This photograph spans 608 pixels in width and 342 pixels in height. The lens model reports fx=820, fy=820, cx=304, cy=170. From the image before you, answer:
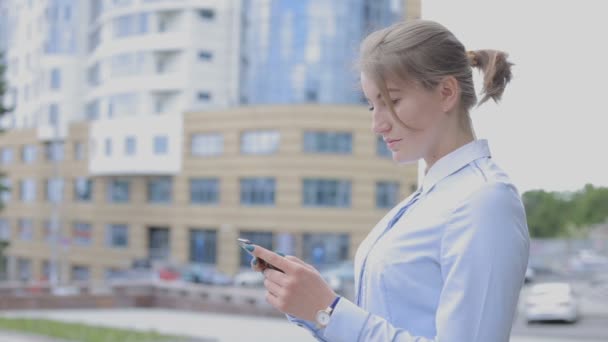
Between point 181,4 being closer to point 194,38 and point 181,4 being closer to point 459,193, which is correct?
point 194,38

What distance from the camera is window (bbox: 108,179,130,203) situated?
3106 cm

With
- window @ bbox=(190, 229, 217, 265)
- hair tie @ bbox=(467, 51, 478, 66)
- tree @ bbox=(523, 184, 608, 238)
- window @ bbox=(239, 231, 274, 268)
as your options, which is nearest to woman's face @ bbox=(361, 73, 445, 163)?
hair tie @ bbox=(467, 51, 478, 66)

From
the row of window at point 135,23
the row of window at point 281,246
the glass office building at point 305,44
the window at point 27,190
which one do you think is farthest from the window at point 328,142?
the window at point 27,190

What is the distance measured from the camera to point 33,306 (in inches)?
677

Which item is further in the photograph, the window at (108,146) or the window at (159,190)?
the window at (108,146)

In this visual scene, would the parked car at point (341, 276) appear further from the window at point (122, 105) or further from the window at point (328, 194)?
the window at point (122, 105)

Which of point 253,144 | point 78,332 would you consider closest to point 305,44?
point 253,144

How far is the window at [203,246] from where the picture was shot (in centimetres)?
2820

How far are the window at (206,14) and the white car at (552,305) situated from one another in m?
17.5

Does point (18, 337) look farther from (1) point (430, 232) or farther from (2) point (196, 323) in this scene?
(1) point (430, 232)

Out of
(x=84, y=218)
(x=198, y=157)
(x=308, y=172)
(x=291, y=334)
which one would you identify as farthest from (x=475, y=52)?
(x=84, y=218)

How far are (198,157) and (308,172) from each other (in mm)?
4381

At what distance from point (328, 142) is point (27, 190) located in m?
15.7

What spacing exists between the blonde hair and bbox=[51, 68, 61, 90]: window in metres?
33.3
